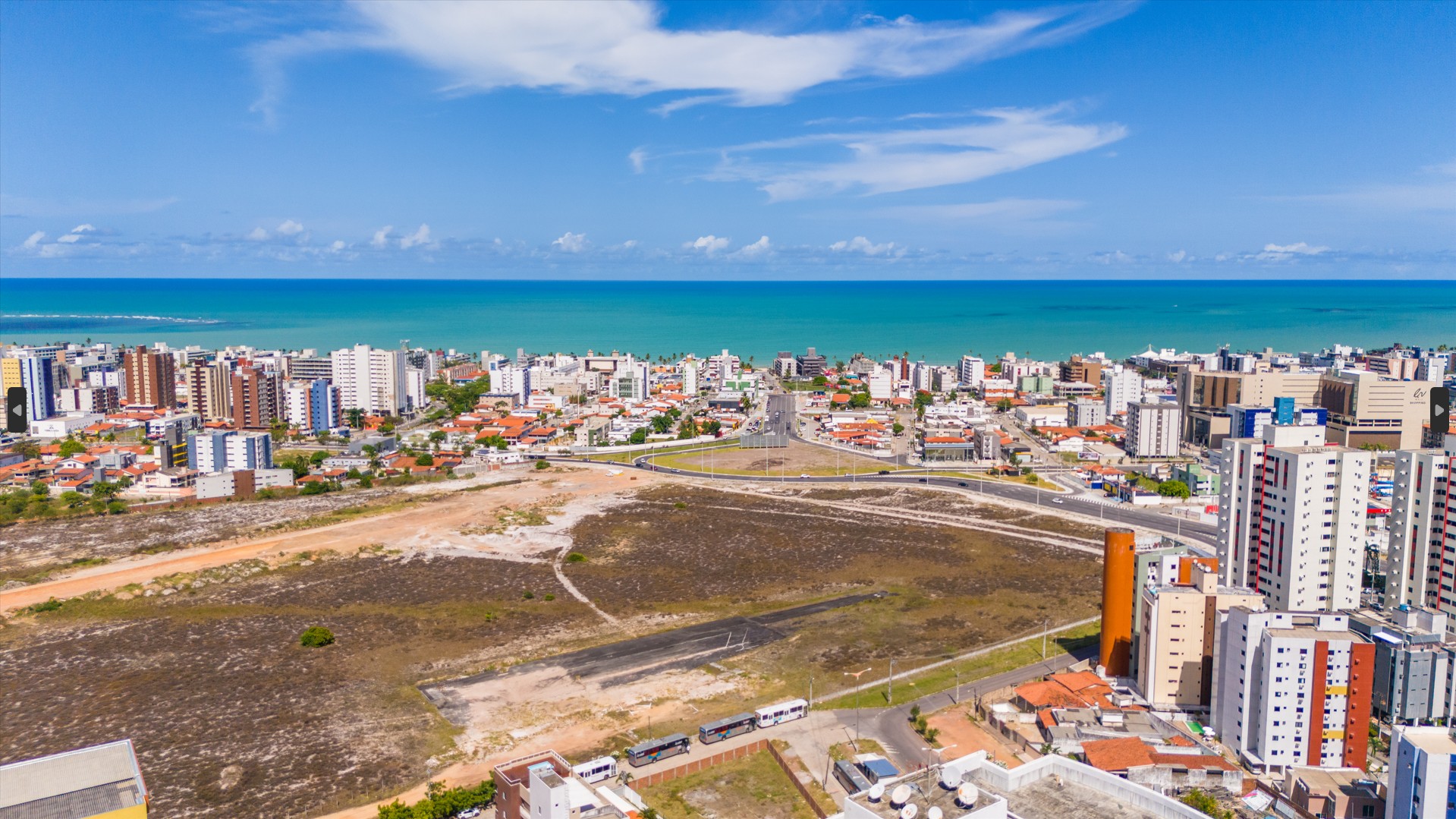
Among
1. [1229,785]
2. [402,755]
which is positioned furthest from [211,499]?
[1229,785]

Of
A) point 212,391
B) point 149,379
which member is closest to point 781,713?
point 212,391

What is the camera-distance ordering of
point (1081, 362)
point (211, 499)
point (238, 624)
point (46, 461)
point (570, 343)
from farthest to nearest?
point (570, 343)
point (1081, 362)
point (46, 461)
point (211, 499)
point (238, 624)

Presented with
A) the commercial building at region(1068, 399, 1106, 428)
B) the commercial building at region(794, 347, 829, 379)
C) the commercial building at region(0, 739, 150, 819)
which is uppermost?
the commercial building at region(794, 347, 829, 379)

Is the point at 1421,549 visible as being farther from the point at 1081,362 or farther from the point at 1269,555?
the point at 1081,362

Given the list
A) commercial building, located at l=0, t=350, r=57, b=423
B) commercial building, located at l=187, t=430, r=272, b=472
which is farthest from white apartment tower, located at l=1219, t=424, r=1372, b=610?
commercial building, located at l=0, t=350, r=57, b=423

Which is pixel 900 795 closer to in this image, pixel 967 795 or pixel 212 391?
pixel 967 795

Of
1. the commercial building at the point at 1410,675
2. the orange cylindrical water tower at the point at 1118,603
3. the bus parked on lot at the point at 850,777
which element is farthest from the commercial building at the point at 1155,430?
the bus parked on lot at the point at 850,777

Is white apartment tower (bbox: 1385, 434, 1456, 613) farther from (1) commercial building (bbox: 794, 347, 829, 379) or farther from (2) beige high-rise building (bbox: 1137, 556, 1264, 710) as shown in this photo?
(1) commercial building (bbox: 794, 347, 829, 379)
